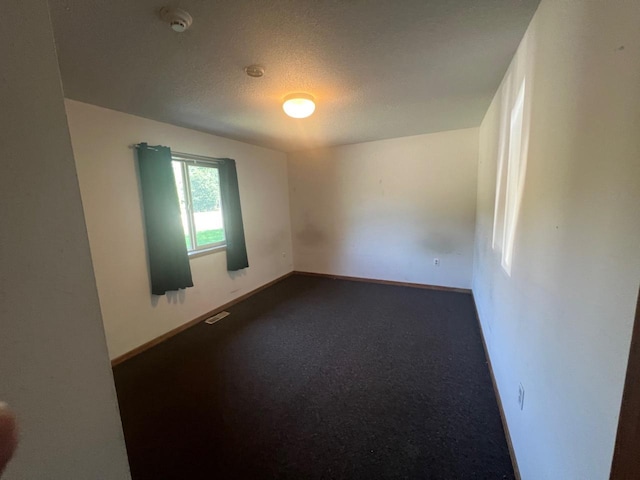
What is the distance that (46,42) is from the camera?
0.52m

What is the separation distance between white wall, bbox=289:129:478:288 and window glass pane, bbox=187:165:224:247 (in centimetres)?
162

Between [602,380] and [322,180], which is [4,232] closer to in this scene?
[602,380]

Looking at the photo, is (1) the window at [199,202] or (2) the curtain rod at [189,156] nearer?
(2) the curtain rod at [189,156]

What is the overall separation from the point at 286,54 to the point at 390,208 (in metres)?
Result: 2.91

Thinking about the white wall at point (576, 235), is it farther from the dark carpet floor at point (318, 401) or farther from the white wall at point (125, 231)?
the white wall at point (125, 231)

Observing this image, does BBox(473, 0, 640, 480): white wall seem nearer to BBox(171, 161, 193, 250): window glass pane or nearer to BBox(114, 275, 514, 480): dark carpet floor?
BBox(114, 275, 514, 480): dark carpet floor

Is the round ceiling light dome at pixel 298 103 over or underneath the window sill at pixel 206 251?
over

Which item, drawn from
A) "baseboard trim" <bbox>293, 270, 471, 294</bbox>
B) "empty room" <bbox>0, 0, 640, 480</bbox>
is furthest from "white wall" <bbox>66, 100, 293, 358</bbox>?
"baseboard trim" <bbox>293, 270, 471, 294</bbox>

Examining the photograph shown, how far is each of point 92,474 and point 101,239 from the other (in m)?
2.29

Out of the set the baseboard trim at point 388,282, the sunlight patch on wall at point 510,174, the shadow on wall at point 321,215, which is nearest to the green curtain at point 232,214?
the shadow on wall at point 321,215

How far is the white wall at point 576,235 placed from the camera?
25.3 inches

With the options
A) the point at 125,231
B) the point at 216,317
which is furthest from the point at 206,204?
the point at 216,317

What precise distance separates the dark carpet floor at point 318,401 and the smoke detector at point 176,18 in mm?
2269

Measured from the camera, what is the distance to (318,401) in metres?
1.90
